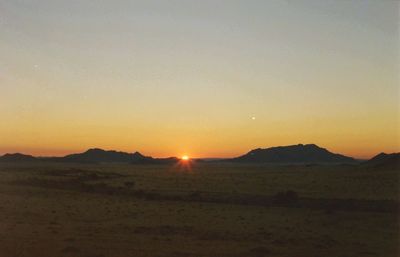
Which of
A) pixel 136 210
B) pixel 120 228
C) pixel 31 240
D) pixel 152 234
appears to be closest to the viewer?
pixel 31 240

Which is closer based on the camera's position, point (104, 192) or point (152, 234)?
point (152, 234)

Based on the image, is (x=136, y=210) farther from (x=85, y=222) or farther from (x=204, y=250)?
(x=204, y=250)

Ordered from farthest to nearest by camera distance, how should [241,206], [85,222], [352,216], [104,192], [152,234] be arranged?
[104,192]
[241,206]
[352,216]
[85,222]
[152,234]

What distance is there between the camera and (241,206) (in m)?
44.5

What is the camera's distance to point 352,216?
38.0 meters

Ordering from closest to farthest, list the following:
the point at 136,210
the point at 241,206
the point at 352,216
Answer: the point at 352,216 < the point at 136,210 < the point at 241,206

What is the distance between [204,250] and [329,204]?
25.3 metres

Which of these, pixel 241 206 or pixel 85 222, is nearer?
pixel 85 222

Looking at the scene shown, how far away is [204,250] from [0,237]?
1029 centimetres

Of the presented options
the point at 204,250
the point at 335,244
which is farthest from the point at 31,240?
the point at 335,244

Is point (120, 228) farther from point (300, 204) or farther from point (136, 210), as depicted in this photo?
point (300, 204)

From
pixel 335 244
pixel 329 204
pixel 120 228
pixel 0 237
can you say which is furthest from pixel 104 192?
pixel 335 244

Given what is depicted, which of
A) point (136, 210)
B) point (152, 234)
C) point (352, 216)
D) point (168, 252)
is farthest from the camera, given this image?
point (136, 210)

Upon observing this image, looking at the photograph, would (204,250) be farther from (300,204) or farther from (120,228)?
(300,204)
